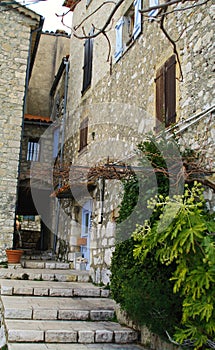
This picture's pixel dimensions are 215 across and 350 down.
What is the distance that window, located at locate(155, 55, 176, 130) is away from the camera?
19.0 ft

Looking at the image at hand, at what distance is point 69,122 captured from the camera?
473 inches

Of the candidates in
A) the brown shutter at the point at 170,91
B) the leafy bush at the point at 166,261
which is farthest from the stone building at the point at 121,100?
the leafy bush at the point at 166,261

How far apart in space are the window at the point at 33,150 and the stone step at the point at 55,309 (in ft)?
26.7

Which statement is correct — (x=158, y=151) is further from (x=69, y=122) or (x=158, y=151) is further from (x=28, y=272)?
(x=69, y=122)

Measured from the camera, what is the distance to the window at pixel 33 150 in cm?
1384

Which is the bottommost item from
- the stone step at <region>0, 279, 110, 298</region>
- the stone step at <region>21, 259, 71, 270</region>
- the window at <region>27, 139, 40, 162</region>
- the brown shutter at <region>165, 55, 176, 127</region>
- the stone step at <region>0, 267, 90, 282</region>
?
the stone step at <region>0, 279, 110, 298</region>

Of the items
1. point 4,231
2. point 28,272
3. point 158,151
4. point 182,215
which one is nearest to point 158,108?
point 158,151

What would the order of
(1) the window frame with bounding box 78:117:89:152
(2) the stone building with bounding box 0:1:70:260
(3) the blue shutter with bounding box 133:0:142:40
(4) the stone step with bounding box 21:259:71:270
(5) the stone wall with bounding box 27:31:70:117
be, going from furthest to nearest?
(5) the stone wall with bounding box 27:31:70:117 → (1) the window frame with bounding box 78:117:89:152 → (2) the stone building with bounding box 0:1:70:260 → (4) the stone step with bounding box 21:259:71:270 → (3) the blue shutter with bounding box 133:0:142:40

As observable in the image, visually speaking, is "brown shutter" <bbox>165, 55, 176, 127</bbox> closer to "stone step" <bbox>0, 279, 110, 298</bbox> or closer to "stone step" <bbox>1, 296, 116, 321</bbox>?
"stone step" <bbox>1, 296, 116, 321</bbox>

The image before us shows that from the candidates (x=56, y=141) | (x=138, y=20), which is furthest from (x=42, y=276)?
(x=56, y=141)

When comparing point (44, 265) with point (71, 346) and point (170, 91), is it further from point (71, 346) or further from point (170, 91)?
point (170, 91)

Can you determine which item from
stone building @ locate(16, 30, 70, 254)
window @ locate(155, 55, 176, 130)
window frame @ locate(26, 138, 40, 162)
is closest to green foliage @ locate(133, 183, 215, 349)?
window @ locate(155, 55, 176, 130)

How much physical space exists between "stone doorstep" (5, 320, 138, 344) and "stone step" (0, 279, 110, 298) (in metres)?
1.29

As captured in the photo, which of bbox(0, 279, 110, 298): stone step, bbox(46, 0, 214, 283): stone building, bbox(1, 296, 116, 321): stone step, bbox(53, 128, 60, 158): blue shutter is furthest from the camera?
bbox(53, 128, 60, 158): blue shutter
